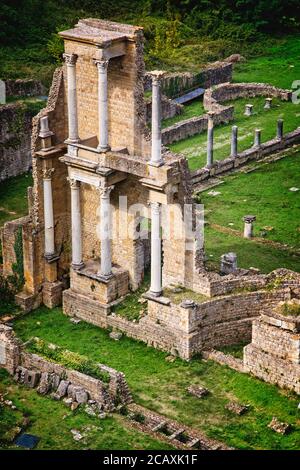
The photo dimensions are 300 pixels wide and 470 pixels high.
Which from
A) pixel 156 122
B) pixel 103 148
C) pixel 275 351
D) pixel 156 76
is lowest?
pixel 275 351

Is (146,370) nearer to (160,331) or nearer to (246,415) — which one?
(160,331)

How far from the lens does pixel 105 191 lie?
105ft

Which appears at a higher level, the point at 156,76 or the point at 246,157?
the point at 156,76

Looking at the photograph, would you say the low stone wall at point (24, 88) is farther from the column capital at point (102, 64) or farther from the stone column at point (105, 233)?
the column capital at point (102, 64)

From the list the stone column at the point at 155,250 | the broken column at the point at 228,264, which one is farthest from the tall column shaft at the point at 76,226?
the broken column at the point at 228,264

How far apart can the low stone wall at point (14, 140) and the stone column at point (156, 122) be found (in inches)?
567

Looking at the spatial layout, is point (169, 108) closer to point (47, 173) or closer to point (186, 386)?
point (47, 173)

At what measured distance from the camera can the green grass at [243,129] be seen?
154ft

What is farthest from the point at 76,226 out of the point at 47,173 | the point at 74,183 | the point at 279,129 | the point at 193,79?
the point at 193,79

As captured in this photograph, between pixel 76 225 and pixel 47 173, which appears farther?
pixel 76 225

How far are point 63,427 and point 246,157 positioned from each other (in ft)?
67.5

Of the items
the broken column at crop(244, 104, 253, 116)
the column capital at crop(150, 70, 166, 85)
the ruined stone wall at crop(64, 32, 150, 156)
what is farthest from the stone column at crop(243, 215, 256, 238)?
the broken column at crop(244, 104, 253, 116)

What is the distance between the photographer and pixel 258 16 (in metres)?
66.9

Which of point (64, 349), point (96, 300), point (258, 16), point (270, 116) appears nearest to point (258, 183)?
point (270, 116)
